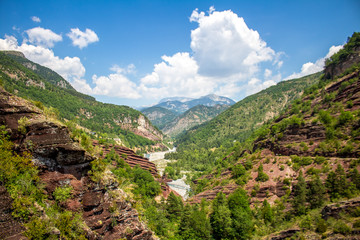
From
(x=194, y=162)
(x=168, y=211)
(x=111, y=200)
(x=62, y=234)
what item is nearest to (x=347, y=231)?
(x=111, y=200)

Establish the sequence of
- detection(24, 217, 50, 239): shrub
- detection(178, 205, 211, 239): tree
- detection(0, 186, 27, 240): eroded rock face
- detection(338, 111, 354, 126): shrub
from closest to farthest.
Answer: detection(0, 186, 27, 240): eroded rock face
detection(24, 217, 50, 239): shrub
detection(178, 205, 211, 239): tree
detection(338, 111, 354, 126): shrub

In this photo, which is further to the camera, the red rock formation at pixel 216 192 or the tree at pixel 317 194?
the red rock formation at pixel 216 192

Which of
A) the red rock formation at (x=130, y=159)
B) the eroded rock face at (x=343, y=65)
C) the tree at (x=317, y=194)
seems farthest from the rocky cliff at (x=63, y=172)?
the eroded rock face at (x=343, y=65)

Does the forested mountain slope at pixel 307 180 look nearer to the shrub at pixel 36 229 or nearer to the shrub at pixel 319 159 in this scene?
the shrub at pixel 319 159

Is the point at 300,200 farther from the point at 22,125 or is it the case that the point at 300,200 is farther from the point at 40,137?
the point at 22,125

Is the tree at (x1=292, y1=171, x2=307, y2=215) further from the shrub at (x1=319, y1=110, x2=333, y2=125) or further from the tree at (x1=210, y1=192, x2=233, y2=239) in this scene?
the shrub at (x1=319, y1=110, x2=333, y2=125)

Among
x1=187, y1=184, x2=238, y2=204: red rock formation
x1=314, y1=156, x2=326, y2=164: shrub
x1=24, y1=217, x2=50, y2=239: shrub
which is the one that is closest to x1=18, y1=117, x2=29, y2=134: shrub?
x1=24, y1=217, x2=50, y2=239: shrub

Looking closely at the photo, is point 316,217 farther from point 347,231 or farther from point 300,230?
point 347,231

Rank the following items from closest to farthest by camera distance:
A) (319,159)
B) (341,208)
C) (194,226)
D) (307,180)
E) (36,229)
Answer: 1. (36,229)
2. (341,208)
3. (194,226)
4. (307,180)
5. (319,159)

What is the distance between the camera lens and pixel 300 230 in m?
29.4

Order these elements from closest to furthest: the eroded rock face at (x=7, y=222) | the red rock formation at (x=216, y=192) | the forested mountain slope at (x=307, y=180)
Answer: the eroded rock face at (x=7, y=222) < the forested mountain slope at (x=307, y=180) < the red rock formation at (x=216, y=192)

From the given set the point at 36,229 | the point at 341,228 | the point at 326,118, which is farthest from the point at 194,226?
the point at 326,118

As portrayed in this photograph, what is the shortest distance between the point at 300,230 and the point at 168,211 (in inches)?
1284

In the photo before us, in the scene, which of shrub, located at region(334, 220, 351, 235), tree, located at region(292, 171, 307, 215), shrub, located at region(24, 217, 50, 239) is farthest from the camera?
tree, located at region(292, 171, 307, 215)
